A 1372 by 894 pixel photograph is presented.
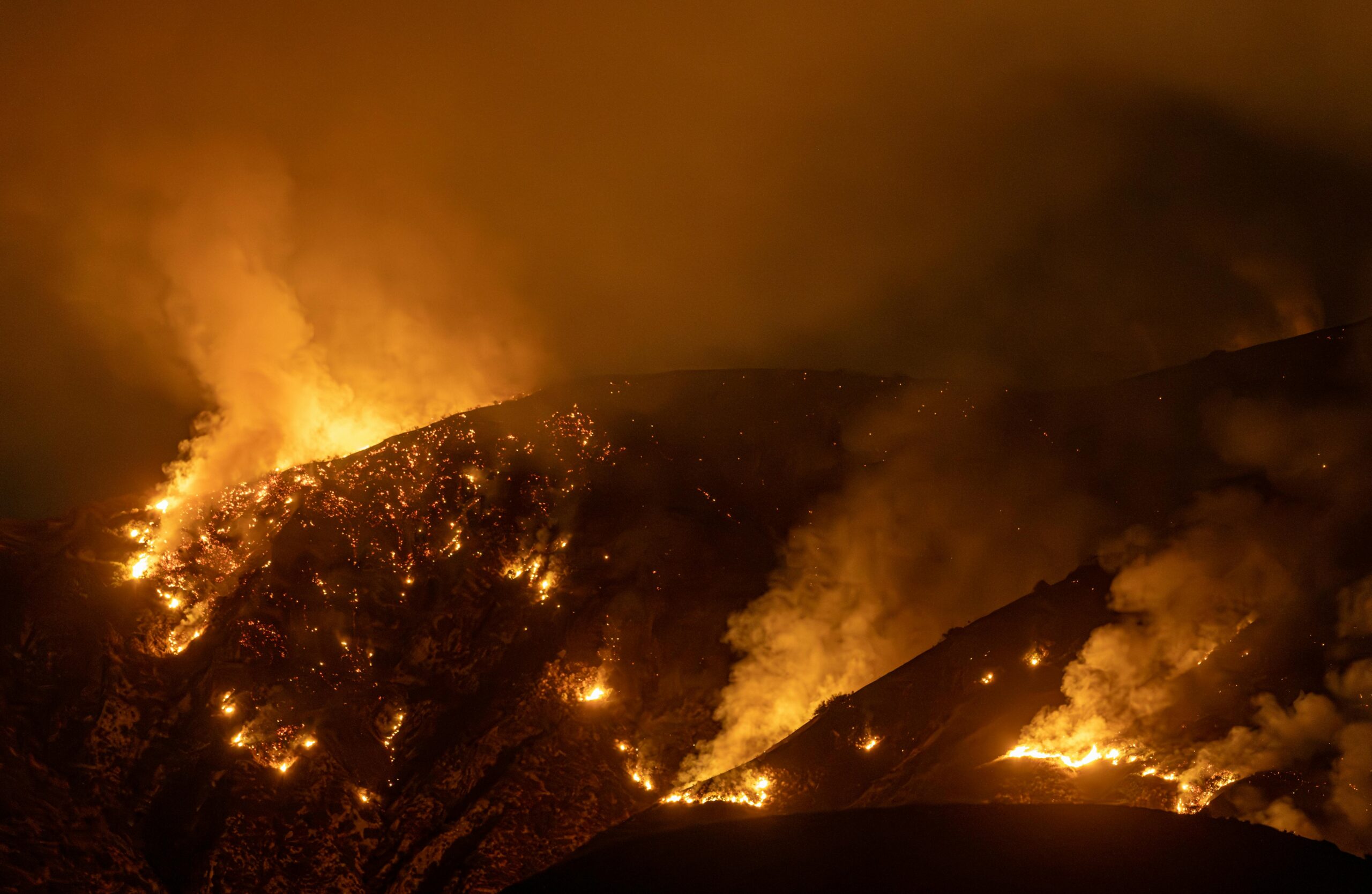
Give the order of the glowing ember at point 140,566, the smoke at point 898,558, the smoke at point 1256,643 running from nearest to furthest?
the smoke at point 1256,643
the smoke at point 898,558
the glowing ember at point 140,566

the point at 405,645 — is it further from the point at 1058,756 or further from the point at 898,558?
the point at 1058,756

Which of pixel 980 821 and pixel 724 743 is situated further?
pixel 724 743

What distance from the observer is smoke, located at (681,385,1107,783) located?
4112cm

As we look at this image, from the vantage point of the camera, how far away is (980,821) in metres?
27.3

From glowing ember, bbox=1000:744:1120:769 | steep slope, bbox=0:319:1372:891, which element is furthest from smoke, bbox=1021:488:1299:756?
steep slope, bbox=0:319:1372:891

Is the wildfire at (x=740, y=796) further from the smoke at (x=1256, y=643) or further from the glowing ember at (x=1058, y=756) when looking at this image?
the smoke at (x=1256, y=643)

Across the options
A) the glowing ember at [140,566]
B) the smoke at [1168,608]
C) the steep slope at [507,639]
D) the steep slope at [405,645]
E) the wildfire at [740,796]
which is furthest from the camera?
the glowing ember at [140,566]

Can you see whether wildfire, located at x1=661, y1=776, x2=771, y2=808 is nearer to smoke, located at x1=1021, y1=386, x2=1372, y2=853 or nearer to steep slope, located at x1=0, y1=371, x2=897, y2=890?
steep slope, located at x1=0, y1=371, x2=897, y2=890

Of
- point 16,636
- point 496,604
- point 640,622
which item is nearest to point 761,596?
point 640,622

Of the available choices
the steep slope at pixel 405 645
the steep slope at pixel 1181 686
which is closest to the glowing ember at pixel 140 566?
the steep slope at pixel 405 645

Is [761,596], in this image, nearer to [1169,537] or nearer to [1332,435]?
[1169,537]

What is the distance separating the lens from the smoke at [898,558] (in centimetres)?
4112

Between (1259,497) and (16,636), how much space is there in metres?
52.3

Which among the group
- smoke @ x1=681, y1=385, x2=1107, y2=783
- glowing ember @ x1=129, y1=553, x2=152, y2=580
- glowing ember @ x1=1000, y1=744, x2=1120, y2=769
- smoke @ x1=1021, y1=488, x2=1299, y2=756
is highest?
glowing ember @ x1=129, y1=553, x2=152, y2=580
